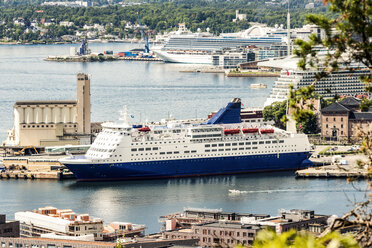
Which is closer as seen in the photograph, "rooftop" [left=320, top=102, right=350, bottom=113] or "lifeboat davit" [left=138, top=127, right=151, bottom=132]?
"lifeboat davit" [left=138, top=127, right=151, bottom=132]

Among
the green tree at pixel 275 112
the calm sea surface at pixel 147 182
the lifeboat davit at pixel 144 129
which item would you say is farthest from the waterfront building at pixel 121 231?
the green tree at pixel 275 112

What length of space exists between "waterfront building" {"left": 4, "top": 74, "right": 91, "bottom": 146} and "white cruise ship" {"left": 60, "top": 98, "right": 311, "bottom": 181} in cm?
315

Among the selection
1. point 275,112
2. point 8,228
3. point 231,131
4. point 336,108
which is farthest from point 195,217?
point 275,112

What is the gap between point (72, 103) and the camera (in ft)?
114

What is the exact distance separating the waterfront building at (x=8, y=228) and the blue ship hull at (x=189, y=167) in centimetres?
1076

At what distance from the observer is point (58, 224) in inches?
778

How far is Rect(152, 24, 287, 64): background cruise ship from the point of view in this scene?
3108 inches

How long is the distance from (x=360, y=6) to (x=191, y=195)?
20718mm

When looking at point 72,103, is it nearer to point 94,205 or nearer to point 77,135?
point 77,135

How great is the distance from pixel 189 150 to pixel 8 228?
41.8 feet

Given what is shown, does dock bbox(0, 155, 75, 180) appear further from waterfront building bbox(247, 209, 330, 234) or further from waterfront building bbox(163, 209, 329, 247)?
waterfront building bbox(247, 209, 330, 234)

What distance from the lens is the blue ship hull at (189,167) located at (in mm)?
29766

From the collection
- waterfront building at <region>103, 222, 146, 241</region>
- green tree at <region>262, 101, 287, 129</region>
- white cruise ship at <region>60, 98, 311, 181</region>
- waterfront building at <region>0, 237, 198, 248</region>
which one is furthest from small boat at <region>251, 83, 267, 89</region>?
waterfront building at <region>0, 237, 198, 248</region>

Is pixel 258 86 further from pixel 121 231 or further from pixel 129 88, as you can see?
pixel 121 231
